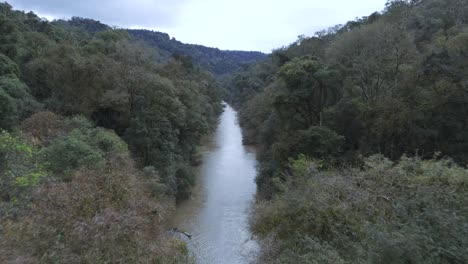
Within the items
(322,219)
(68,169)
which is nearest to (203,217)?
(68,169)

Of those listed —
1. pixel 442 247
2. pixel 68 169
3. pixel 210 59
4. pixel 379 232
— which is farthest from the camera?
pixel 210 59

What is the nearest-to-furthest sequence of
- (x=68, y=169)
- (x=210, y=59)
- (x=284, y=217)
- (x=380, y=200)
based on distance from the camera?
(x=380, y=200) → (x=284, y=217) → (x=68, y=169) → (x=210, y=59)

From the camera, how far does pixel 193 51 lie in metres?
145

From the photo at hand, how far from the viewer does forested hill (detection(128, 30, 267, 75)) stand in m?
124

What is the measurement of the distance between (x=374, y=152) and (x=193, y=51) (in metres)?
127

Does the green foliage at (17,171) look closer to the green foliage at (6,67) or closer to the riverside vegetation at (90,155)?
the riverside vegetation at (90,155)

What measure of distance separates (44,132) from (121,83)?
702 cm

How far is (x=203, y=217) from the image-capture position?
23703 millimetres

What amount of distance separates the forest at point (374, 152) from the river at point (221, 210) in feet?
6.73

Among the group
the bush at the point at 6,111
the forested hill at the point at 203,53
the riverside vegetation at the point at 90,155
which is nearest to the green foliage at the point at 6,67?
the riverside vegetation at the point at 90,155

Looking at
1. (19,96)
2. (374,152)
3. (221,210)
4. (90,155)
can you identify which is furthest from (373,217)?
(19,96)

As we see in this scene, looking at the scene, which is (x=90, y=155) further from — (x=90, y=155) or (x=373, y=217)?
(x=373, y=217)

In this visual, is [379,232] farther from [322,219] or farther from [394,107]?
Answer: [394,107]

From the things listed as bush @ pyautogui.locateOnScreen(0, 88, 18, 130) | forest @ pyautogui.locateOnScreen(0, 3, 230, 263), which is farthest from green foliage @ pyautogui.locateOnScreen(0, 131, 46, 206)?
bush @ pyautogui.locateOnScreen(0, 88, 18, 130)
